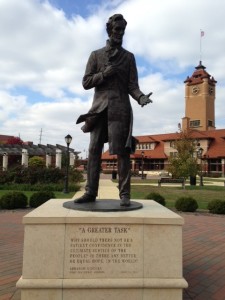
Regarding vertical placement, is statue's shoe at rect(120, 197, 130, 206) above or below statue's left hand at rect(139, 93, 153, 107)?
below

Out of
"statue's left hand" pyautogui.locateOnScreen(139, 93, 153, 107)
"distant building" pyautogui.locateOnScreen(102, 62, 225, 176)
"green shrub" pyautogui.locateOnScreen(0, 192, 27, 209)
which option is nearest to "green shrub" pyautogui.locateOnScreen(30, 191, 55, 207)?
"green shrub" pyautogui.locateOnScreen(0, 192, 27, 209)

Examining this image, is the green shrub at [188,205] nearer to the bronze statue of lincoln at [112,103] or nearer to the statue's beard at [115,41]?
the bronze statue of lincoln at [112,103]

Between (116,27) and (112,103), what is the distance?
44.5 inches

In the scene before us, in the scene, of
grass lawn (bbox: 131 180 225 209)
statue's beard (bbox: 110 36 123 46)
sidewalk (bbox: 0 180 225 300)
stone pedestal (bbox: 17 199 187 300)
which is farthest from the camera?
grass lawn (bbox: 131 180 225 209)

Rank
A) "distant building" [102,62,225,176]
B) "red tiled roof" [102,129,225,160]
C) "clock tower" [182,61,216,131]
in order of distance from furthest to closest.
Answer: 1. "clock tower" [182,61,216,131]
2. "distant building" [102,62,225,176]
3. "red tiled roof" [102,129,225,160]

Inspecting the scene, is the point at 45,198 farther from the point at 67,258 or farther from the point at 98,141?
the point at 67,258

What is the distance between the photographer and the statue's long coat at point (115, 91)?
5.02 m

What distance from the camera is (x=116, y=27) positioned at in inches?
199

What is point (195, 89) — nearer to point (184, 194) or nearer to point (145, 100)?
point (184, 194)

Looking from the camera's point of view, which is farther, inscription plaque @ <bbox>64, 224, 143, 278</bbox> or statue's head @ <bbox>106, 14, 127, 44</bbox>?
statue's head @ <bbox>106, 14, 127, 44</bbox>

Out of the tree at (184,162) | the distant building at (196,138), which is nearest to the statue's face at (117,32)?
the tree at (184,162)

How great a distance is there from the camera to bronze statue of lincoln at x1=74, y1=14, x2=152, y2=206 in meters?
5.04

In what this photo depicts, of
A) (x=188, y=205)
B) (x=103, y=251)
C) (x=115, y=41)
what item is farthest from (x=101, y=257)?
(x=188, y=205)

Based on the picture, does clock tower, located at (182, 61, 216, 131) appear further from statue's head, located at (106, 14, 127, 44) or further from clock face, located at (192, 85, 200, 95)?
statue's head, located at (106, 14, 127, 44)
